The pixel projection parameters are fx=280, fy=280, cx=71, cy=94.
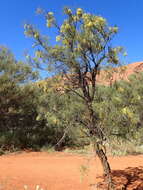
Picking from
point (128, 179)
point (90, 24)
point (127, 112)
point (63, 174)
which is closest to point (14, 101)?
point (63, 174)

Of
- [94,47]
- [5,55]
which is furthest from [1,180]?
[5,55]

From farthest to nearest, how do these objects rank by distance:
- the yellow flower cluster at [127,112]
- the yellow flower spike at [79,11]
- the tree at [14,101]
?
the tree at [14,101], the yellow flower spike at [79,11], the yellow flower cluster at [127,112]

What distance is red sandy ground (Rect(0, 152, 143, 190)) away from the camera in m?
8.08

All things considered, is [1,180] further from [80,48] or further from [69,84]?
[80,48]

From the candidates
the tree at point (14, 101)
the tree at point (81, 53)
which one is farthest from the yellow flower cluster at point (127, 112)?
the tree at point (14, 101)

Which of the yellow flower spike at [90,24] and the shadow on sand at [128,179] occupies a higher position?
the yellow flower spike at [90,24]

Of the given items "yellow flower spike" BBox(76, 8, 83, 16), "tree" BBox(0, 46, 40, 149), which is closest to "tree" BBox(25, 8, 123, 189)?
"yellow flower spike" BBox(76, 8, 83, 16)

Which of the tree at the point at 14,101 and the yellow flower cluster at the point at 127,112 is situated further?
the tree at the point at 14,101

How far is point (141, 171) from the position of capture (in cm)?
957

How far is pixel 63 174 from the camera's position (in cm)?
934

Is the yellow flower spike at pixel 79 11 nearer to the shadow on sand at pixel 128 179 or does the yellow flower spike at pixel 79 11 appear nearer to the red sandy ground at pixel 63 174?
the red sandy ground at pixel 63 174

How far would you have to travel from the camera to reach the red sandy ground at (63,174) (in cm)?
808

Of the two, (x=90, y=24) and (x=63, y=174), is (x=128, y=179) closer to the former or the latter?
(x=63, y=174)

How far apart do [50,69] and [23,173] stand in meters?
3.94
